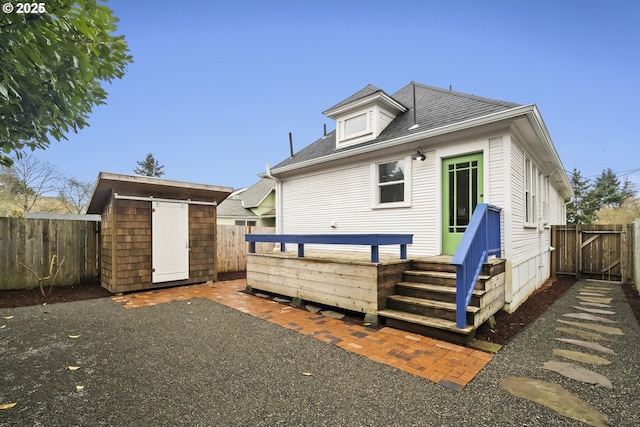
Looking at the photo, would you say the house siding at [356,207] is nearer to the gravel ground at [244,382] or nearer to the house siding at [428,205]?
the house siding at [428,205]

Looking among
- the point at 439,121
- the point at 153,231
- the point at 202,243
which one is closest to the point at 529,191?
the point at 439,121

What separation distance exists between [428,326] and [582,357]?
1602mm

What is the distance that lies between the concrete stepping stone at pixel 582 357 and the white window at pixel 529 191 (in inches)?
122

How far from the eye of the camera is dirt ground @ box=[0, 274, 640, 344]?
13.2ft

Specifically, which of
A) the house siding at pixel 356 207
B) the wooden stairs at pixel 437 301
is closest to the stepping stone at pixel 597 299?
the wooden stairs at pixel 437 301

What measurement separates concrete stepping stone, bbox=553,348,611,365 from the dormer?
17.9 ft

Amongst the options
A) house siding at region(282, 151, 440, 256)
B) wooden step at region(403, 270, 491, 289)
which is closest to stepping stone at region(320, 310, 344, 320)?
wooden step at region(403, 270, 491, 289)

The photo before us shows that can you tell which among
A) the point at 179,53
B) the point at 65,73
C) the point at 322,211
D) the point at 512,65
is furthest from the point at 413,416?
the point at 512,65

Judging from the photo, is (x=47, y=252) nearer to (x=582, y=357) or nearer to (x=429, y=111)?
(x=429, y=111)

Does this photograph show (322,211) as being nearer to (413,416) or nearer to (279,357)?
(279,357)

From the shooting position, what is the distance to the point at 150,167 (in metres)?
39.9

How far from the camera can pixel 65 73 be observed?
2830mm

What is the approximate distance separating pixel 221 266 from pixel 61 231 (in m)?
4.01

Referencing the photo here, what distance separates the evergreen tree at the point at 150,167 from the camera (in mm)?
39688
